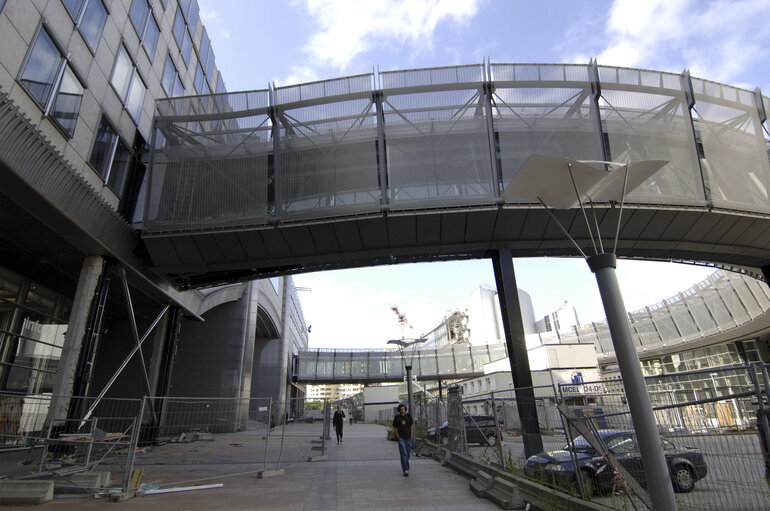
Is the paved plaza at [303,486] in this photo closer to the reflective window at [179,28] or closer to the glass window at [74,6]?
the glass window at [74,6]

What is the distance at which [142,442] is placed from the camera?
16141mm

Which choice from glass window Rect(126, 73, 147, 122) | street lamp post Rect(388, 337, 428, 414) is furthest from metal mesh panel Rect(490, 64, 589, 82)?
glass window Rect(126, 73, 147, 122)

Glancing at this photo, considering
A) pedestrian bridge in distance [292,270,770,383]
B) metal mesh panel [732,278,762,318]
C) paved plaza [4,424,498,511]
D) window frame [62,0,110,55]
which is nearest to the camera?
paved plaza [4,424,498,511]

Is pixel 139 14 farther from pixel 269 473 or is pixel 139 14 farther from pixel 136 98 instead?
pixel 269 473

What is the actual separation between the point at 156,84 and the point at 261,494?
17591mm

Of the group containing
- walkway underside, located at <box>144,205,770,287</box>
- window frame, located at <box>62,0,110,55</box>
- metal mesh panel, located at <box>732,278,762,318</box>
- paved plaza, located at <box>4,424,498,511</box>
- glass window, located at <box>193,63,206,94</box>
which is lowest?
paved plaza, located at <box>4,424,498,511</box>

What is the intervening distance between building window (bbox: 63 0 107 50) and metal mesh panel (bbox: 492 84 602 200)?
13.8 meters

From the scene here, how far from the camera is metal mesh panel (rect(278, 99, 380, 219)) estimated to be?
15.1 metres

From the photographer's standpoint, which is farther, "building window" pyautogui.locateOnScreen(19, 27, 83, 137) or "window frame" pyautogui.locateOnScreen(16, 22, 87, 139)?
"building window" pyautogui.locateOnScreen(19, 27, 83, 137)

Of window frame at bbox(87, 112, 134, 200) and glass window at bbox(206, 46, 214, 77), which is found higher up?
glass window at bbox(206, 46, 214, 77)

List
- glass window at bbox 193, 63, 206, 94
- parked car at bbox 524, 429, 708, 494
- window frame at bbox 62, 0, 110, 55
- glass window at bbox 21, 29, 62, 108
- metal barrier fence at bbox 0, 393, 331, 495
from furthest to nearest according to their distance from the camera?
glass window at bbox 193, 63, 206, 94 < window frame at bbox 62, 0, 110, 55 < glass window at bbox 21, 29, 62, 108 < metal barrier fence at bbox 0, 393, 331, 495 < parked car at bbox 524, 429, 708, 494

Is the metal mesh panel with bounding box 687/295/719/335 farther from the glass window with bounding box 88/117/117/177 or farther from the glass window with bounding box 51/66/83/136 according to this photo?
the glass window with bounding box 51/66/83/136

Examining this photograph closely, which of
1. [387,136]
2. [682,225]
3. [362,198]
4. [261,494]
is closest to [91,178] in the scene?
[362,198]

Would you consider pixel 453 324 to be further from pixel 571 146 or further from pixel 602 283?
pixel 602 283
